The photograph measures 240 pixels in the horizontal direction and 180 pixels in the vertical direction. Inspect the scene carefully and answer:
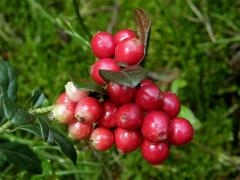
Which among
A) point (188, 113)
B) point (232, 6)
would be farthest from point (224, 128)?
point (232, 6)

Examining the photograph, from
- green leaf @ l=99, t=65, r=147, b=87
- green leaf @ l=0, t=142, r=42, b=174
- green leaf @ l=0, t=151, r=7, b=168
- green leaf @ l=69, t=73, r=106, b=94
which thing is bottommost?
green leaf @ l=0, t=142, r=42, b=174

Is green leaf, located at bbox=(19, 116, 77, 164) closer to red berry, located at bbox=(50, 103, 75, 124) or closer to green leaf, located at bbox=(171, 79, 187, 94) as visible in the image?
red berry, located at bbox=(50, 103, 75, 124)

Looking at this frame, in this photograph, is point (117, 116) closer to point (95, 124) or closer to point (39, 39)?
point (95, 124)

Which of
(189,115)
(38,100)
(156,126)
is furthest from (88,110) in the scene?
(189,115)

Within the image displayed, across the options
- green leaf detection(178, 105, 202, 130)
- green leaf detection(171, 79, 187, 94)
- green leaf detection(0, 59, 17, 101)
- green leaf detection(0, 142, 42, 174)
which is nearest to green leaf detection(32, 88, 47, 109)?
green leaf detection(0, 59, 17, 101)

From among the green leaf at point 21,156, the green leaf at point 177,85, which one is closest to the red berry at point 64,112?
the green leaf at point 21,156

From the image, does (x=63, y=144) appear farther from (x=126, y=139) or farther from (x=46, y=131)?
(x=126, y=139)
